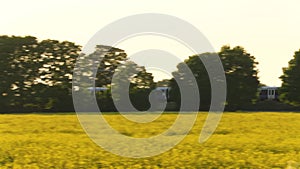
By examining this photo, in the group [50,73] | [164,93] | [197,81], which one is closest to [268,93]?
[197,81]

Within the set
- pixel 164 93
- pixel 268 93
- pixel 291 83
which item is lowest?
pixel 164 93

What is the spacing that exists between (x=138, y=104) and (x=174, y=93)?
6.75m

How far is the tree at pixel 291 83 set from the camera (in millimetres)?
61250

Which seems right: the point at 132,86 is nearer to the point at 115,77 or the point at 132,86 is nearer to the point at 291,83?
the point at 115,77

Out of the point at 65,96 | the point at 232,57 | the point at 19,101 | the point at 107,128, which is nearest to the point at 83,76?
the point at 65,96

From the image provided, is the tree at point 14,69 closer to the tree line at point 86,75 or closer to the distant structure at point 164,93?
the tree line at point 86,75

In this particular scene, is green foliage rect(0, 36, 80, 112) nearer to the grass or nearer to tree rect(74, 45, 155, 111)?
tree rect(74, 45, 155, 111)

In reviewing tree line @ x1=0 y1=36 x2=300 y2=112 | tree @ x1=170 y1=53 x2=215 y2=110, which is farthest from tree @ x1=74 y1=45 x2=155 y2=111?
tree @ x1=170 y1=53 x2=215 y2=110

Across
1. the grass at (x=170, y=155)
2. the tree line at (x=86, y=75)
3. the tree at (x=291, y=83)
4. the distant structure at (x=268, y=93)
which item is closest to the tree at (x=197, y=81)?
A: the tree line at (x=86, y=75)

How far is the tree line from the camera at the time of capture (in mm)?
51750

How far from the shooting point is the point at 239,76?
6022 centimetres

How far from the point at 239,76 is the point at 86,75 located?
60.0 ft

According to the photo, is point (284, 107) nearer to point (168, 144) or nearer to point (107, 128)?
point (107, 128)

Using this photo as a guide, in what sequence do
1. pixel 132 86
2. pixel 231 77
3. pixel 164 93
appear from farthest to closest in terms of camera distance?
pixel 231 77 < pixel 164 93 < pixel 132 86
